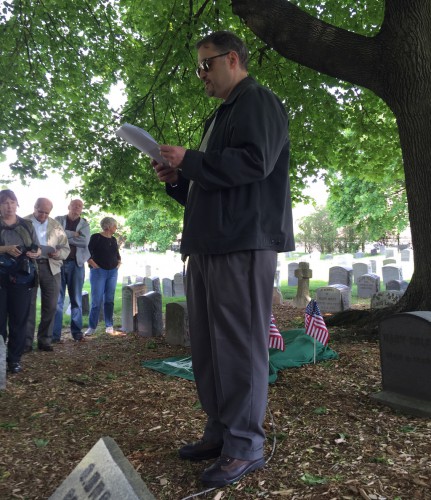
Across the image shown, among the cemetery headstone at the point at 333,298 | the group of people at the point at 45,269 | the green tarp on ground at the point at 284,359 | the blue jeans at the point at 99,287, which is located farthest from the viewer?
the cemetery headstone at the point at 333,298

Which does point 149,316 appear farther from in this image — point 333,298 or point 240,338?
point 240,338

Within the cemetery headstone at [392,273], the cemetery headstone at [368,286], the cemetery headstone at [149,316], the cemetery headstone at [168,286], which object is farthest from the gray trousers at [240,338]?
the cemetery headstone at [392,273]

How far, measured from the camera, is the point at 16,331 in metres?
5.18

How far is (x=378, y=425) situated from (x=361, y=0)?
8377 millimetres

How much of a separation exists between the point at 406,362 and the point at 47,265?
16.2 feet

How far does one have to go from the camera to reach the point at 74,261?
7.25 metres

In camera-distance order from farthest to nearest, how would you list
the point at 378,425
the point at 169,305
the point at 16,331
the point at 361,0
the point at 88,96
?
the point at 88,96 < the point at 361,0 < the point at 169,305 < the point at 16,331 < the point at 378,425

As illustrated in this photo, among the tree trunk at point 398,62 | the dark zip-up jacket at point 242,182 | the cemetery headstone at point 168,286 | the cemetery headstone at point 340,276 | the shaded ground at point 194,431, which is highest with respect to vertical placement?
the tree trunk at point 398,62

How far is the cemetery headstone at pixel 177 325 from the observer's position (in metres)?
6.97

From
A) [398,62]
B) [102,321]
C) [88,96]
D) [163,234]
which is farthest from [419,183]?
[163,234]

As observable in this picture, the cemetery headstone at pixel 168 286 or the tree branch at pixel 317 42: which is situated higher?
the tree branch at pixel 317 42

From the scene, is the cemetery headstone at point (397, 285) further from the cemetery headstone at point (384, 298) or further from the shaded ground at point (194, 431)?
the shaded ground at point (194, 431)

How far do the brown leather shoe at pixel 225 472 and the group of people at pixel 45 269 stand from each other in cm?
359

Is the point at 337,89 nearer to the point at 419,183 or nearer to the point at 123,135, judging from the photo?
the point at 419,183
